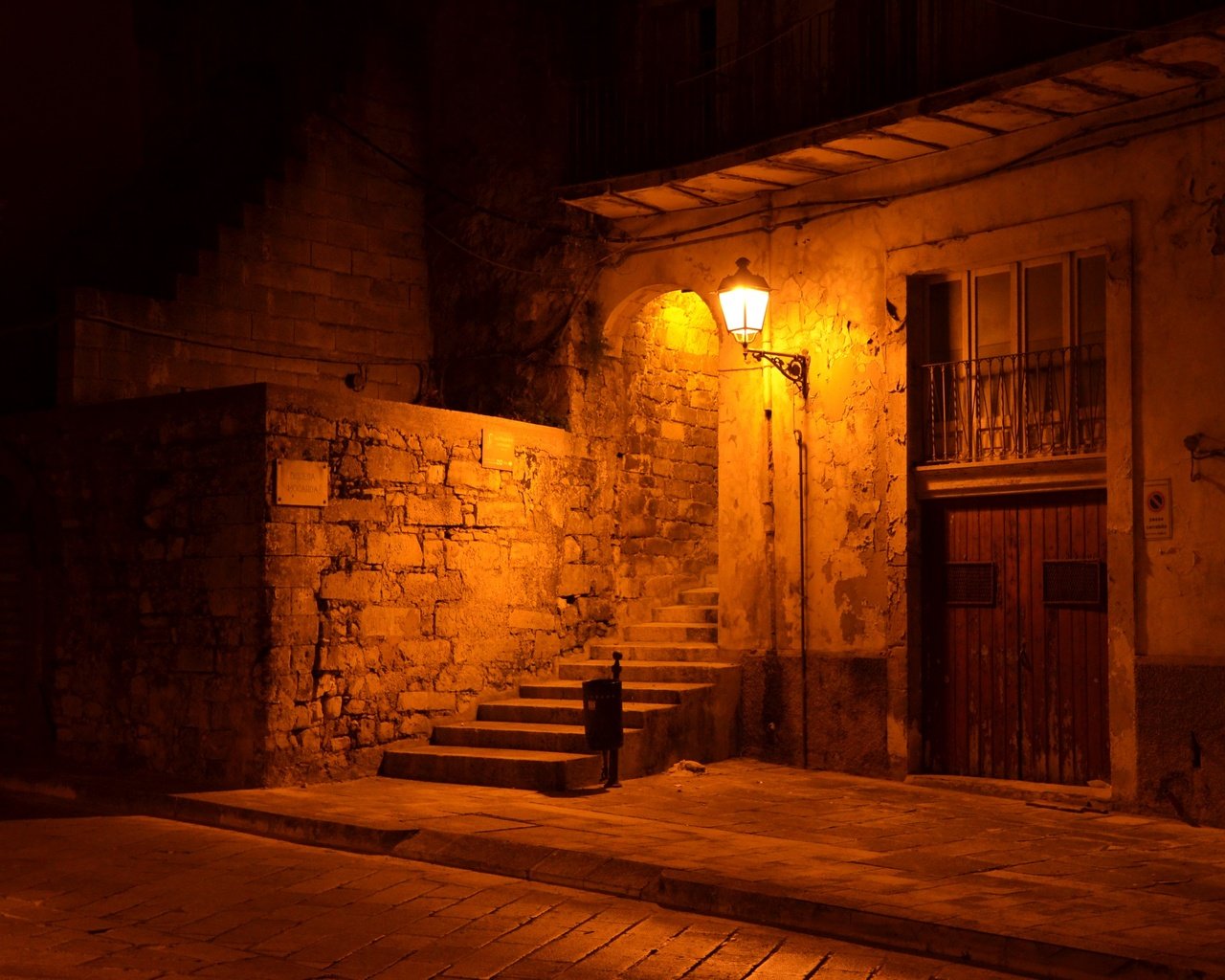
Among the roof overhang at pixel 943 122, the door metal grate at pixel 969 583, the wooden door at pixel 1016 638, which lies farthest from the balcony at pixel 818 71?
the door metal grate at pixel 969 583

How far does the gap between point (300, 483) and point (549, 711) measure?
2.84 m

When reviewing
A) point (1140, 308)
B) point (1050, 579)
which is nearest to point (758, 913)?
point (1050, 579)

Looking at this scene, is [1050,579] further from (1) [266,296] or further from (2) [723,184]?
(1) [266,296]

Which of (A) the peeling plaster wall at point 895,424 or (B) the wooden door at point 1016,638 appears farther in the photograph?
(B) the wooden door at point 1016,638

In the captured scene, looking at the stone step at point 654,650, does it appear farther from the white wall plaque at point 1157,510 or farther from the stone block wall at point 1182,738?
the white wall plaque at point 1157,510

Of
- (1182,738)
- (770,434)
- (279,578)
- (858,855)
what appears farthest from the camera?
(770,434)

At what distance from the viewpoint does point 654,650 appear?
12.9 m

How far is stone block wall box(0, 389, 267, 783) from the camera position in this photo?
10789 millimetres

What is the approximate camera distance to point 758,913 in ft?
22.7

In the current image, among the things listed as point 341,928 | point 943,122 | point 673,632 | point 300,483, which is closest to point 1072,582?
point 943,122

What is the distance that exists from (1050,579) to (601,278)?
5376 mm

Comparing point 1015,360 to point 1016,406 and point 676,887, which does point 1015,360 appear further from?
point 676,887

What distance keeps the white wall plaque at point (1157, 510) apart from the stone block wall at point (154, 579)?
6.50 m

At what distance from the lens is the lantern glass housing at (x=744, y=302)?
11695 mm
